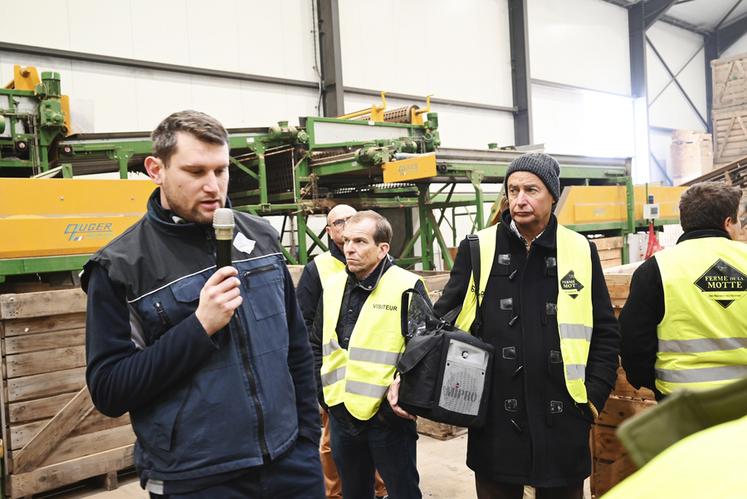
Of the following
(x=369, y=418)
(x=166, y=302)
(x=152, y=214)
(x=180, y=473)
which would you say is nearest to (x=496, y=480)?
(x=369, y=418)

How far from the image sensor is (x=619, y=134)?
1859cm

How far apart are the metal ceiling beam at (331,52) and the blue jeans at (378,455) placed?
9020 millimetres

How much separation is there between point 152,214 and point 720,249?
2.15 meters

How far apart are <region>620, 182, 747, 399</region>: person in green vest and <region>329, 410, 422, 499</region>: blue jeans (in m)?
1.05

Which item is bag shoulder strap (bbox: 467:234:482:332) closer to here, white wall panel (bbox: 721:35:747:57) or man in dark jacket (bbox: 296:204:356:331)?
man in dark jacket (bbox: 296:204:356:331)

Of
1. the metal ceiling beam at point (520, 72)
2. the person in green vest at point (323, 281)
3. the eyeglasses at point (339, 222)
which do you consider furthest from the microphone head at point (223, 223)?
the metal ceiling beam at point (520, 72)

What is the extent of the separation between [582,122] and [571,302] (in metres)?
16.3

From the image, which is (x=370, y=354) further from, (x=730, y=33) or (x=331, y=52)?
(x=730, y=33)

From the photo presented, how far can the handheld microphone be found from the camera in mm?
1535

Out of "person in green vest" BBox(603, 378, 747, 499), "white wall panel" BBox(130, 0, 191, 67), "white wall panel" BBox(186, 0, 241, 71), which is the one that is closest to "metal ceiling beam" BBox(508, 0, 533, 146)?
"white wall panel" BBox(186, 0, 241, 71)

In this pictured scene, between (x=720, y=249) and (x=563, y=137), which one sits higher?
(x=563, y=137)

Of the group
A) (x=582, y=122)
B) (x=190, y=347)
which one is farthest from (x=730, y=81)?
(x=190, y=347)

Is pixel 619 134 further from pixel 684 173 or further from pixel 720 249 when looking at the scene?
pixel 720 249

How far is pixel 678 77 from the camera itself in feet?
67.8
